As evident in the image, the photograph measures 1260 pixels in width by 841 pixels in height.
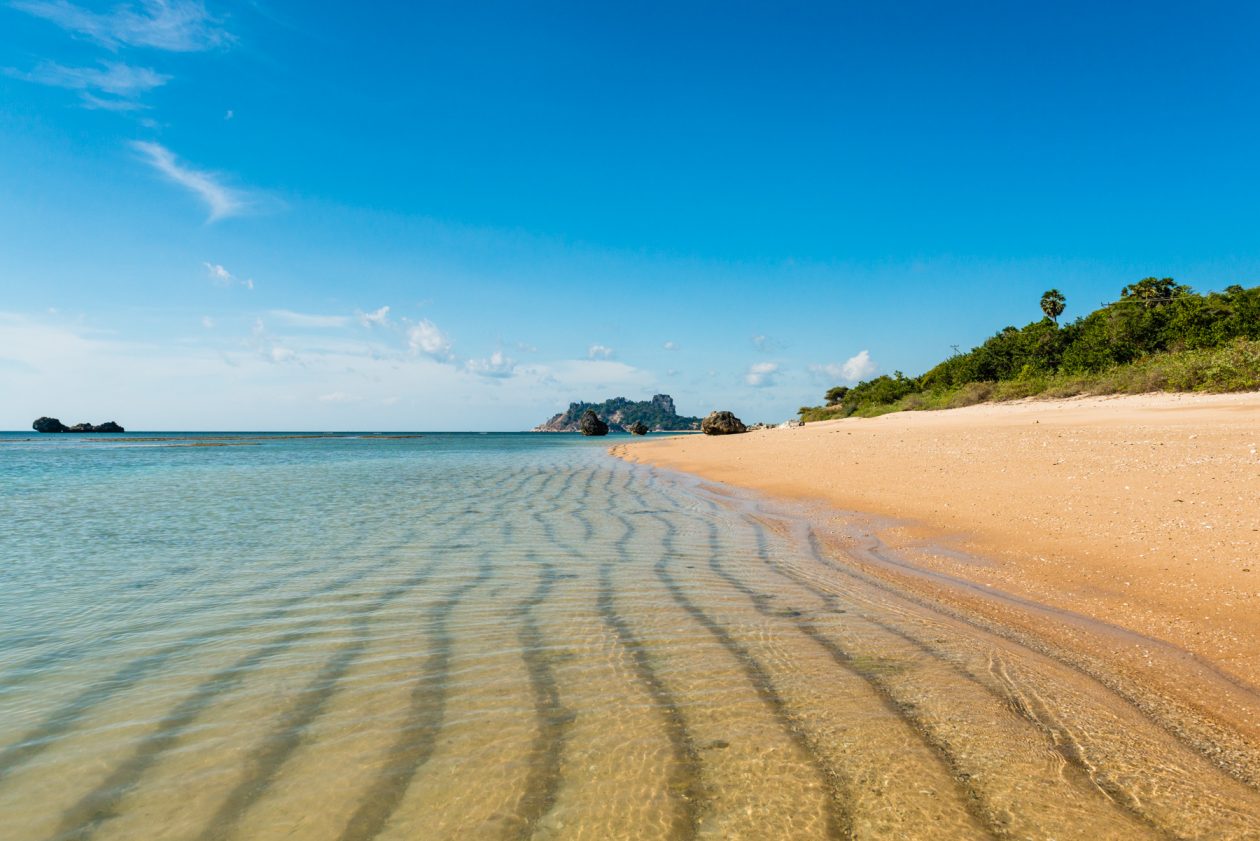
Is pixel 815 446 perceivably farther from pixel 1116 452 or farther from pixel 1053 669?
pixel 1053 669

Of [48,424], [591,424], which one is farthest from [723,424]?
[48,424]

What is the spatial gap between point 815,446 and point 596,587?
2030 cm

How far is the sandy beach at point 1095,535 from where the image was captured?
4.83 metres

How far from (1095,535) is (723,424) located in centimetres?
5309

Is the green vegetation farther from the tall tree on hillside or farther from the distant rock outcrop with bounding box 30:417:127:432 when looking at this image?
the distant rock outcrop with bounding box 30:417:127:432

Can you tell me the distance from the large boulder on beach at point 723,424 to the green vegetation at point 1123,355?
12961 mm

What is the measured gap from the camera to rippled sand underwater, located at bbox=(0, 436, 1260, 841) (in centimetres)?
278

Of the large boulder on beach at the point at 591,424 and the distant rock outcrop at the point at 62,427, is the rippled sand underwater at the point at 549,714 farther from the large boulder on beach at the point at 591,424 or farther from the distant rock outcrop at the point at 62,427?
the distant rock outcrop at the point at 62,427

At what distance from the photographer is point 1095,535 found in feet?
26.0

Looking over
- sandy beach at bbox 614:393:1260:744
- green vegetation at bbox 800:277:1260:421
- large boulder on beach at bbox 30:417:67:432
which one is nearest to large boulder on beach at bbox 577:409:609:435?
green vegetation at bbox 800:277:1260:421

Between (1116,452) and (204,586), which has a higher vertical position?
(1116,452)

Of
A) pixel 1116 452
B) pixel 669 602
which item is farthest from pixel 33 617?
pixel 1116 452

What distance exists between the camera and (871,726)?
3.58 metres

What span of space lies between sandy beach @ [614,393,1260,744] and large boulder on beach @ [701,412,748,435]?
42.6 metres
